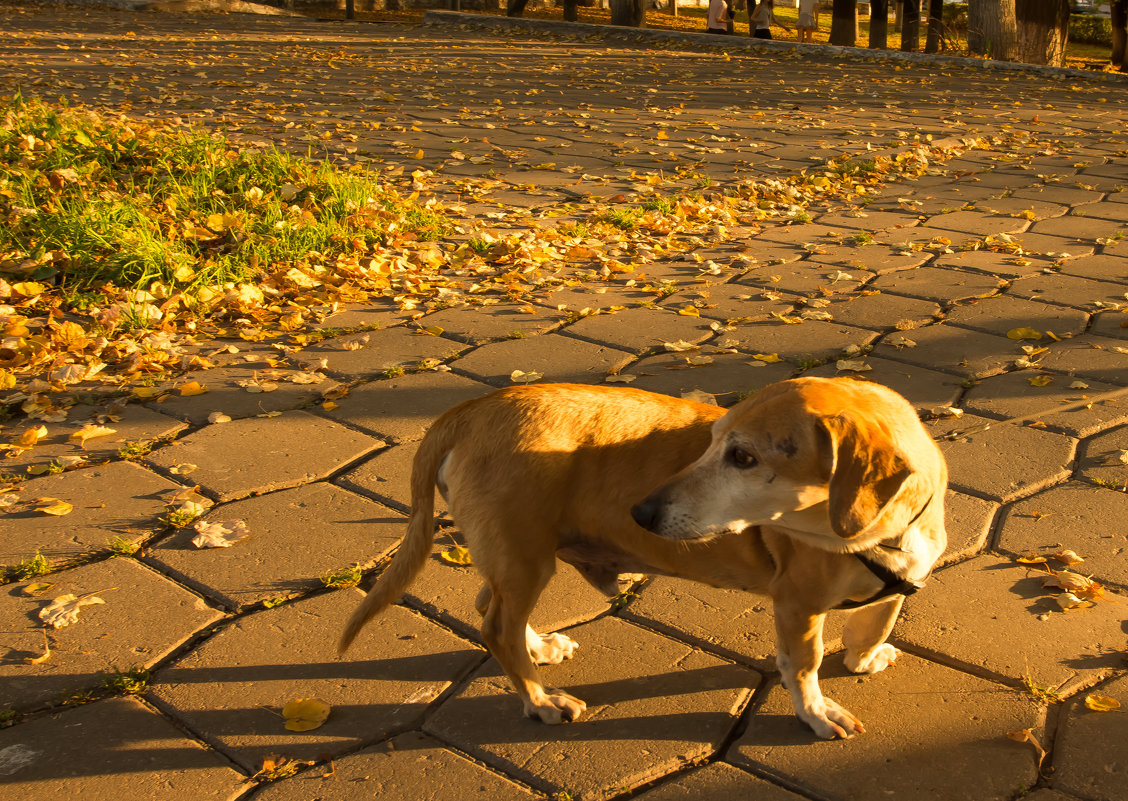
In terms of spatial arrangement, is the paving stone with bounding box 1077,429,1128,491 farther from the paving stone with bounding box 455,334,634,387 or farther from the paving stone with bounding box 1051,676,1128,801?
the paving stone with bounding box 455,334,634,387

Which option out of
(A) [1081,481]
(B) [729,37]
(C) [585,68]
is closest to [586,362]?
(A) [1081,481]

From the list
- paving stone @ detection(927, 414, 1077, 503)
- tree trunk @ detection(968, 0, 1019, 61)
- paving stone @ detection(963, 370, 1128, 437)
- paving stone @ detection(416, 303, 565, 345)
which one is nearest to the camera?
paving stone @ detection(927, 414, 1077, 503)

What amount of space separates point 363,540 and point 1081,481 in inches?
90.6

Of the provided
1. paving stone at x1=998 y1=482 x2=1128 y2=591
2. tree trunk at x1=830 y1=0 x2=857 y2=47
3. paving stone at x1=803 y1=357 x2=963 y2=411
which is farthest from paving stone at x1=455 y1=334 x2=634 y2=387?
tree trunk at x1=830 y1=0 x2=857 y2=47

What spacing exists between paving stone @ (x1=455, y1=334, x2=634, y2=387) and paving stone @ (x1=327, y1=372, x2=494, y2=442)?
0.43 feet

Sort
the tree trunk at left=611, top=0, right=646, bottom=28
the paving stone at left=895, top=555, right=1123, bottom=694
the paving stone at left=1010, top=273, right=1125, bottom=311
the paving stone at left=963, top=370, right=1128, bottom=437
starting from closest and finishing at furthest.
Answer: the paving stone at left=895, top=555, right=1123, bottom=694
the paving stone at left=963, top=370, right=1128, bottom=437
the paving stone at left=1010, top=273, right=1125, bottom=311
the tree trunk at left=611, top=0, right=646, bottom=28

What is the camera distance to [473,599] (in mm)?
2686

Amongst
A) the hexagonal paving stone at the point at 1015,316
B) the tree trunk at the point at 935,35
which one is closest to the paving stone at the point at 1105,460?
the hexagonal paving stone at the point at 1015,316

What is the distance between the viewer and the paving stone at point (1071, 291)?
15.7ft

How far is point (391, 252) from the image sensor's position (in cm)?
558

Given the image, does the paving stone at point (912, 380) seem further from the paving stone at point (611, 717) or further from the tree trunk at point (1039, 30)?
the tree trunk at point (1039, 30)

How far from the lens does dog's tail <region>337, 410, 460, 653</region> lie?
2.21m

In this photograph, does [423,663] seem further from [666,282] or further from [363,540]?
[666,282]

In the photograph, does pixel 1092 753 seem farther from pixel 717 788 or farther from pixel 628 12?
pixel 628 12
